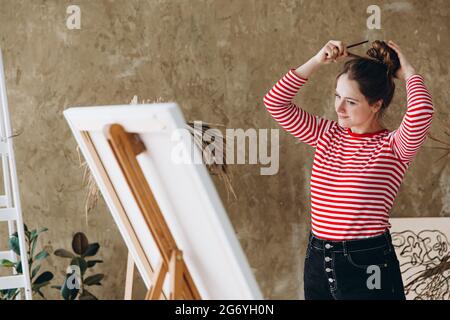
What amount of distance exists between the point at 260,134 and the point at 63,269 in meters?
1.16

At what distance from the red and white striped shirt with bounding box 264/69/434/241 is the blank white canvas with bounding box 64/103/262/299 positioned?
73 centimetres

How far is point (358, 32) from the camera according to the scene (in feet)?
11.1

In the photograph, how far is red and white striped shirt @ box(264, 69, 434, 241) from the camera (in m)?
2.05

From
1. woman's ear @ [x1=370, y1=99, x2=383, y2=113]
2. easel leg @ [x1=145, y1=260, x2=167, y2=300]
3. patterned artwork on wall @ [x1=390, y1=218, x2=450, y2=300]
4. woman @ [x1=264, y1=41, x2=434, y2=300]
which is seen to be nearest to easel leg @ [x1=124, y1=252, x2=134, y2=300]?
woman @ [x1=264, y1=41, x2=434, y2=300]

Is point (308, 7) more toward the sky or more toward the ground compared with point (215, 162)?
more toward the sky

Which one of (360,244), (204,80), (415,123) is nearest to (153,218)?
(360,244)

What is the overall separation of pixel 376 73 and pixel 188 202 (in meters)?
1.08

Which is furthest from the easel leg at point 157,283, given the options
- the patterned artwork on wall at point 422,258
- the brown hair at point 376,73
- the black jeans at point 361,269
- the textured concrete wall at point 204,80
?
the patterned artwork on wall at point 422,258

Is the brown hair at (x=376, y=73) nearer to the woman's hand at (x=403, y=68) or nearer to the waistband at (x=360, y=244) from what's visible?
the woman's hand at (x=403, y=68)

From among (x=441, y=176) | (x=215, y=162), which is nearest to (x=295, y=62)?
(x=215, y=162)

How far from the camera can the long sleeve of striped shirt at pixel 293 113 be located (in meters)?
2.38

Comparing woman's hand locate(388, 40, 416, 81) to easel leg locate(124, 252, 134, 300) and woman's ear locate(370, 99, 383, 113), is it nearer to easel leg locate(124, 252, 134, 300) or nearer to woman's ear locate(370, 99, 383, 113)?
woman's ear locate(370, 99, 383, 113)

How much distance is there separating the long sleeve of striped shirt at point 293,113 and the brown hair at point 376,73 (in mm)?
201

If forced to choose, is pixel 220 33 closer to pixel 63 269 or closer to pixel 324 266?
pixel 63 269
